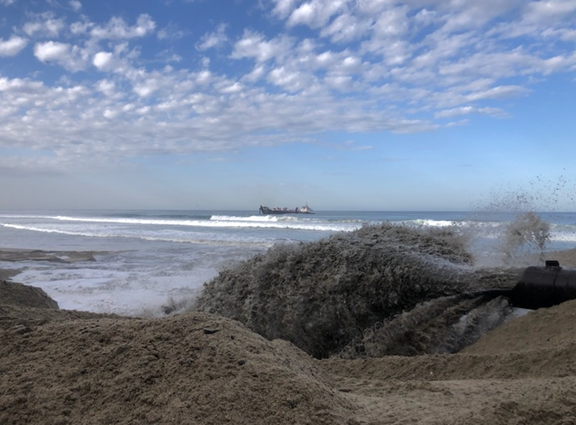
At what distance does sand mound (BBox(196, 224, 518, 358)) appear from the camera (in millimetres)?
5332

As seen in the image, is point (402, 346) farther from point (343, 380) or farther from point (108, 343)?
point (108, 343)

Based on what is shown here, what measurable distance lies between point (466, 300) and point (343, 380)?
8.11ft

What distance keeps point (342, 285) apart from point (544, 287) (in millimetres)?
2054

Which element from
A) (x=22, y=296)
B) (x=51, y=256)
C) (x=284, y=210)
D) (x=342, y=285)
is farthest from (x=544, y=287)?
(x=284, y=210)

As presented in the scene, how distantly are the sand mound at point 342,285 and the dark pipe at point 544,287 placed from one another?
15cm

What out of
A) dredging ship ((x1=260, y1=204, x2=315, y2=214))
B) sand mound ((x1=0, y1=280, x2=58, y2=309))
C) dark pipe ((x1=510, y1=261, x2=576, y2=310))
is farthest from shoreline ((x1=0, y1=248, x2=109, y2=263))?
dredging ship ((x1=260, y1=204, x2=315, y2=214))

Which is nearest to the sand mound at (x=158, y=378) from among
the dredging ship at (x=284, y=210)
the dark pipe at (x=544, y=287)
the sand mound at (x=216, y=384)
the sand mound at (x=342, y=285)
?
the sand mound at (x=216, y=384)

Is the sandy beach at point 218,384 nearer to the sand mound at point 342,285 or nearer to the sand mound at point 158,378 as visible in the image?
the sand mound at point 158,378

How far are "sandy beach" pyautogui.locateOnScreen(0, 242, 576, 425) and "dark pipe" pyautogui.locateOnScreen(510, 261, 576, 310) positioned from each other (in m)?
1.36

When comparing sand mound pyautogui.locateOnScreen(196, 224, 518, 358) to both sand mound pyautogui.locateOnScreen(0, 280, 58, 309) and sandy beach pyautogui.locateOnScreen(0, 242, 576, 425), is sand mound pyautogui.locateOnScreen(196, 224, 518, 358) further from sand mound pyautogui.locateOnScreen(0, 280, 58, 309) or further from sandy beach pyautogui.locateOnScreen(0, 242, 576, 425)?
sand mound pyautogui.locateOnScreen(0, 280, 58, 309)

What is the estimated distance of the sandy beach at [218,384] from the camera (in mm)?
2178

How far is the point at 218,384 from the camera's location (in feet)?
7.55

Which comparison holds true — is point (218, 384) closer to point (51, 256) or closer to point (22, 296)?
point (22, 296)

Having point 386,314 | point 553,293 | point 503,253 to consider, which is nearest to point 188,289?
point 386,314
